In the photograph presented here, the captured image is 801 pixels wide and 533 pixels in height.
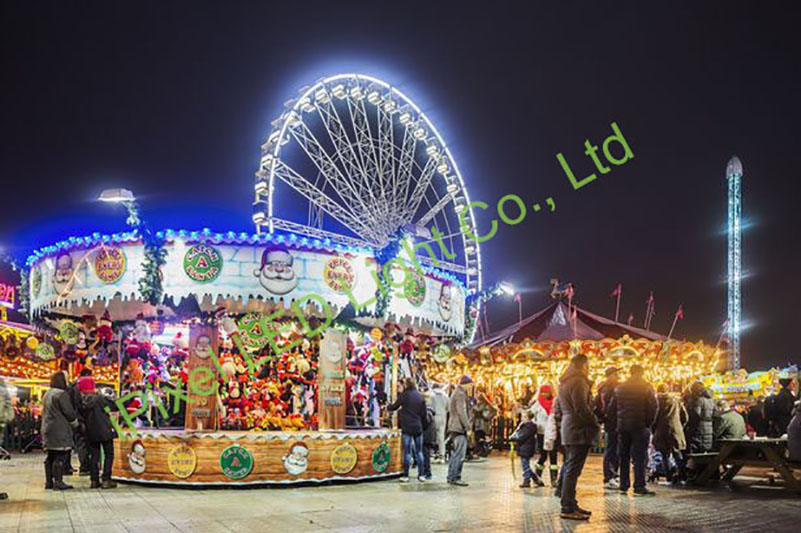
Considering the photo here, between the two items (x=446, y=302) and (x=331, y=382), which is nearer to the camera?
(x=331, y=382)

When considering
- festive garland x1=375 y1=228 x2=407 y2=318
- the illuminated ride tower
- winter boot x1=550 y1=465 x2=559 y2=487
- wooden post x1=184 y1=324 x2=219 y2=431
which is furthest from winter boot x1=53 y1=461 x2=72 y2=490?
the illuminated ride tower

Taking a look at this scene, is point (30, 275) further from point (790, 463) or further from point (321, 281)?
point (790, 463)

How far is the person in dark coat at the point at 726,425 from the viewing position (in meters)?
11.9

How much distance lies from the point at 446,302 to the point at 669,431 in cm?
421

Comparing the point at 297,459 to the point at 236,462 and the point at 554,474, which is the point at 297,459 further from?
the point at 554,474

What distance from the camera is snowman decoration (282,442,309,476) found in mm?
10617

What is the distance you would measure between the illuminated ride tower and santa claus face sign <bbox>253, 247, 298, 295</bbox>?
166ft

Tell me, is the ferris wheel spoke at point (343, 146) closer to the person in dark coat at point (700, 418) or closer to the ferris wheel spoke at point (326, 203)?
the ferris wheel spoke at point (326, 203)

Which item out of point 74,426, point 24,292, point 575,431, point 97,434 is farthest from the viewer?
point 24,292

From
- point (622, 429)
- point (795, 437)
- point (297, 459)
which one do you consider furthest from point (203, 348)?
point (795, 437)

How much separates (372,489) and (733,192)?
5108cm

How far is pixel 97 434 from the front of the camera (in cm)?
1046

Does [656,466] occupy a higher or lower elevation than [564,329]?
lower

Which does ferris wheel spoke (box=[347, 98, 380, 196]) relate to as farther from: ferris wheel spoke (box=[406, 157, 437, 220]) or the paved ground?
the paved ground
